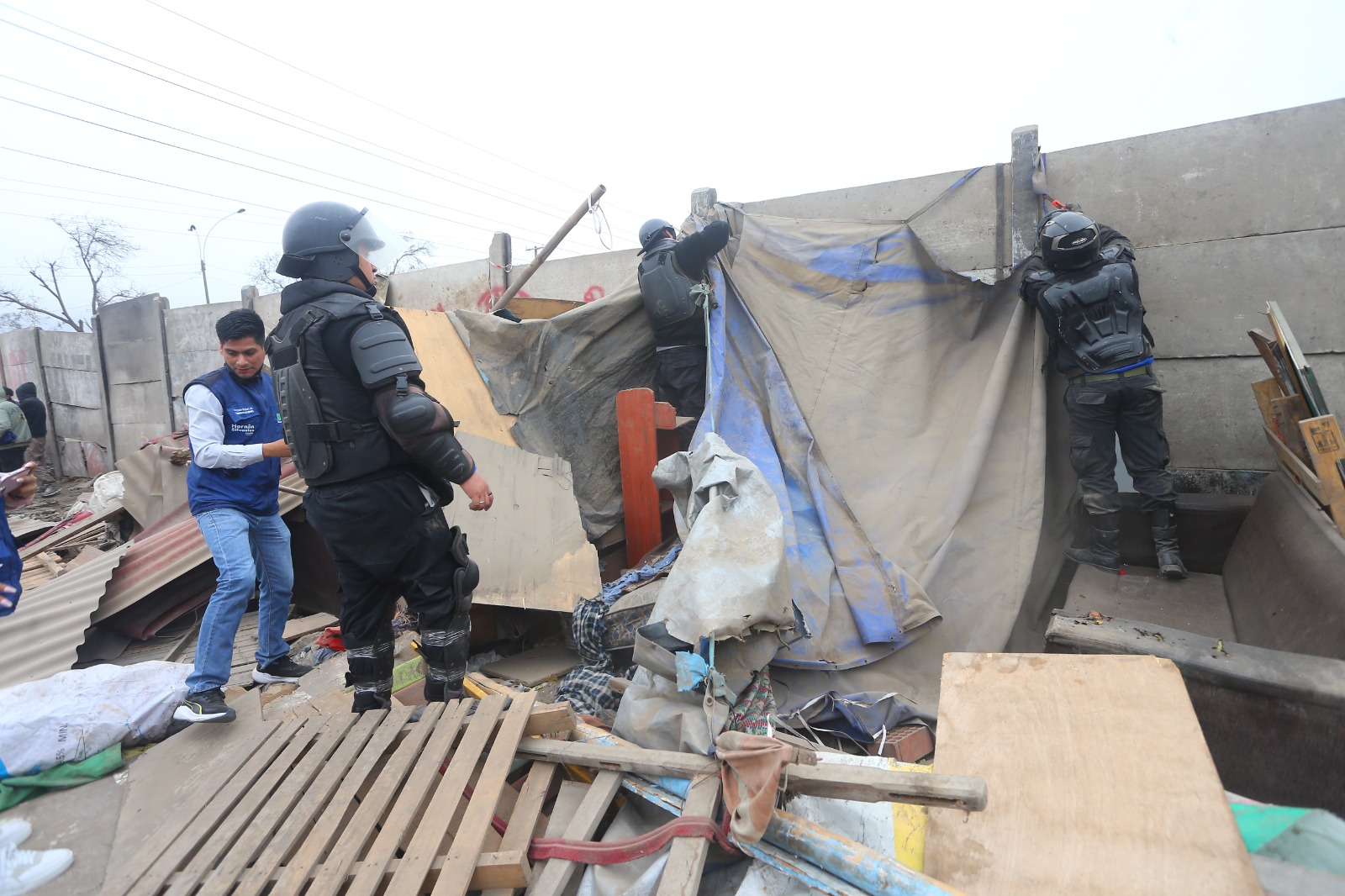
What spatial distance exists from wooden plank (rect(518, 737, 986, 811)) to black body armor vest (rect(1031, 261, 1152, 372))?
2.39 m

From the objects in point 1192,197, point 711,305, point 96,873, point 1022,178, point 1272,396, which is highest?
point 1022,178

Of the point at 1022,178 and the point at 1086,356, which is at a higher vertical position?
the point at 1022,178

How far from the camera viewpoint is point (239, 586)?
2.63m

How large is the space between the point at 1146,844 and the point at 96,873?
2.71 metres

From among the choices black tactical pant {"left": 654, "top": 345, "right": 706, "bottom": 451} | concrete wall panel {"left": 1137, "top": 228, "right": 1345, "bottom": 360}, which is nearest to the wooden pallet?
black tactical pant {"left": 654, "top": 345, "right": 706, "bottom": 451}

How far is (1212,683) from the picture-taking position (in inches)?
76.5

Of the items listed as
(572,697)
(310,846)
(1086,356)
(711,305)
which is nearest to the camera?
(310,846)

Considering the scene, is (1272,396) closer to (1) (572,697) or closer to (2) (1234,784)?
(2) (1234,784)

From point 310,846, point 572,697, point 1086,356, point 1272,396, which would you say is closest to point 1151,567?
point 1272,396

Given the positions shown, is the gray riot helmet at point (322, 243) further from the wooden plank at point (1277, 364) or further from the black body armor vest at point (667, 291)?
the wooden plank at point (1277, 364)

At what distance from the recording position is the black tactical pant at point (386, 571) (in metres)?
2.16

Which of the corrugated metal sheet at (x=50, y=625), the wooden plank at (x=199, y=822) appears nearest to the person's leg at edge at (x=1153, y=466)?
the wooden plank at (x=199, y=822)

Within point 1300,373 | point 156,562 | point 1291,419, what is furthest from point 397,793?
point 1291,419

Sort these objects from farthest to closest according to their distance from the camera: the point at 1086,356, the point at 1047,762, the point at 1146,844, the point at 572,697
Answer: the point at 1086,356, the point at 572,697, the point at 1047,762, the point at 1146,844
